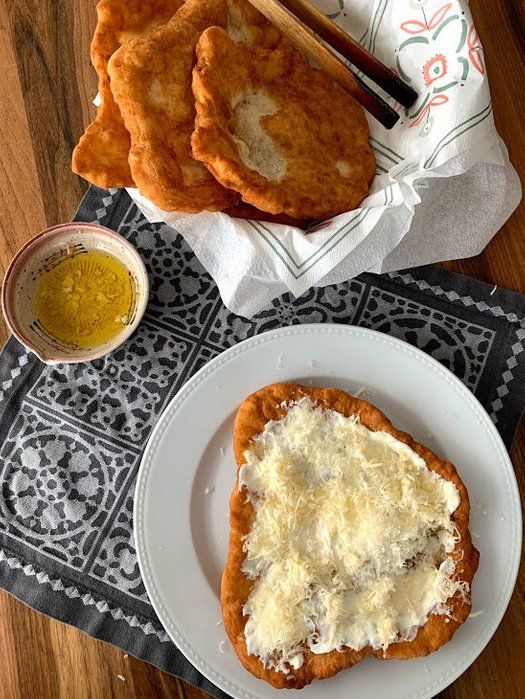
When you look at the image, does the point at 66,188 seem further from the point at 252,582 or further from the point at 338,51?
the point at 252,582

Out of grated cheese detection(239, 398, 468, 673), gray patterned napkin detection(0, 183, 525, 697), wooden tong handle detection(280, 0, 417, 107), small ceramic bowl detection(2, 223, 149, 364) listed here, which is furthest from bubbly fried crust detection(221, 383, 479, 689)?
wooden tong handle detection(280, 0, 417, 107)

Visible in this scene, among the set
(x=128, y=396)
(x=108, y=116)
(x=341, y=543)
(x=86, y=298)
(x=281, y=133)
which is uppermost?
(x=281, y=133)

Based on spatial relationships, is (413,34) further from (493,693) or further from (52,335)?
(493,693)

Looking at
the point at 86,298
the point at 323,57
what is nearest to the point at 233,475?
the point at 86,298

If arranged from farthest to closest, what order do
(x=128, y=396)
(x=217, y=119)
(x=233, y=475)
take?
(x=128, y=396) < (x=233, y=475) < (x=217, y=119)

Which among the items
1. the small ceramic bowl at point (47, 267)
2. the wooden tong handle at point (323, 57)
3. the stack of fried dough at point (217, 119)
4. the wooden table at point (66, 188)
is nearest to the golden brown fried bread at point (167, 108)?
the stack of fried dough at point (217, 119)

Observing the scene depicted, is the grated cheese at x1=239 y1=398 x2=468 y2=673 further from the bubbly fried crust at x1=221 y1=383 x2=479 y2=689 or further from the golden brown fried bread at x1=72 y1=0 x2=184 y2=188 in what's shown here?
the golden brown fried bread at x1=72 y1=0 x2=184 y2=188

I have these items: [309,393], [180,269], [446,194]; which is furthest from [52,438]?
[446,194]
